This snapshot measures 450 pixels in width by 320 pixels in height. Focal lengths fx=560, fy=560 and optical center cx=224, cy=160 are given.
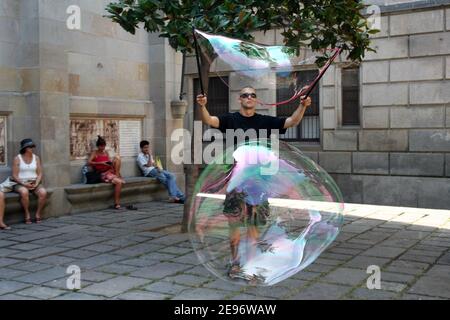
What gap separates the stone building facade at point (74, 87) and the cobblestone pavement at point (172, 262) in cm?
155

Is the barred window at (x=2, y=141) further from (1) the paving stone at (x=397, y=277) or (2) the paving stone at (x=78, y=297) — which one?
(1) the paving stone at (x=397, y=277)

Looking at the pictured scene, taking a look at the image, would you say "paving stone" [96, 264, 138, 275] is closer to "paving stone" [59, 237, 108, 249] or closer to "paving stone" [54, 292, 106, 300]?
"paving stone" [54, 292, 106, 300]

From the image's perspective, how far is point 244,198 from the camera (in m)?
4.86

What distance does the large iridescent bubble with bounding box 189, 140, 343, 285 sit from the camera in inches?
193

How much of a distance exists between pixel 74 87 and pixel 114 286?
6165mm

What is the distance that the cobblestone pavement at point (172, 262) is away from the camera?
5.33 m

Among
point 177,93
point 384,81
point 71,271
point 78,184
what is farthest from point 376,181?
point 71,271

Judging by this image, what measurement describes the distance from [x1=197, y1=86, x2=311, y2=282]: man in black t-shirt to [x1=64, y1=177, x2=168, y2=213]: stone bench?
5546mm

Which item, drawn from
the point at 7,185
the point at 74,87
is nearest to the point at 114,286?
the point at 7,185

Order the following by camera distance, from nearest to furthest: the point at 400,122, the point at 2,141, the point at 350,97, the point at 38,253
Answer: the point at 38,253 → the point at 2,141 → the point at 400,122 → the point at 350,97

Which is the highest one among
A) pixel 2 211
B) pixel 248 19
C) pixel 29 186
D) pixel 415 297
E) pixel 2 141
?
pixel 248 19

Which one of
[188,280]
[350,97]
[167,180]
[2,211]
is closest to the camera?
[188,280]

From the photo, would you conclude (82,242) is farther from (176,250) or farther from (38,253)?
(176,250)

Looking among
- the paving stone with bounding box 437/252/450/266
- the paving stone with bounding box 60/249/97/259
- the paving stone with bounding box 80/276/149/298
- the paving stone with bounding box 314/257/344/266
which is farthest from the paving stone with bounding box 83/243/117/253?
the paving stone with bounding box 437/252/450/266
